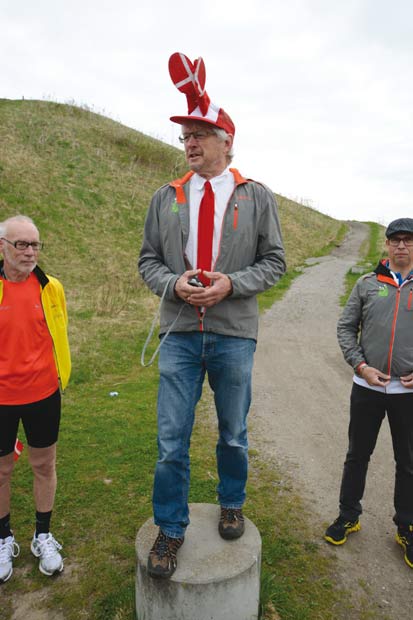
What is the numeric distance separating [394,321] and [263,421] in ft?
11.1

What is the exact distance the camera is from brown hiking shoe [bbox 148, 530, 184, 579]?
A: 2.75m

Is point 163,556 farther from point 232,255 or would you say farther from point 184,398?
point 232,255

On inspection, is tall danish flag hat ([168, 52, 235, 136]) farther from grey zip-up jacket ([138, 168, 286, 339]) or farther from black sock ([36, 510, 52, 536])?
black sock ([36, 510, 52, 536])

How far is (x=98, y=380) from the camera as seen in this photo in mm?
8023

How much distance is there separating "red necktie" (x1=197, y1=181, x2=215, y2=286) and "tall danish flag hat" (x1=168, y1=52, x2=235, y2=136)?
384 millimetres

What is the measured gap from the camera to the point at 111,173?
81.7 ft

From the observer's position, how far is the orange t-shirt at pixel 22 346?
3271mm

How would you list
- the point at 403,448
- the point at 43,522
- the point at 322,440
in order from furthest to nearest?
the point at 322,440 → the point at 403,448 → the point at 43,522

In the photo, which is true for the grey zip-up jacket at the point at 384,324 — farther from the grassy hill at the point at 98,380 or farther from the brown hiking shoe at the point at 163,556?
the brown hiking shoe at the point at 163,556

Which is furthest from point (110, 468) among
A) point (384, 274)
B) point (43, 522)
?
point (384, 274)

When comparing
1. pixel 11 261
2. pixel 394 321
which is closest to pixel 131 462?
pixel 11 261

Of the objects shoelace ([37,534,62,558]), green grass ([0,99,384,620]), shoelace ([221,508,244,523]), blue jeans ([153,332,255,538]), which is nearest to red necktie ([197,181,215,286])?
blue jeans ([153,332,255,538])

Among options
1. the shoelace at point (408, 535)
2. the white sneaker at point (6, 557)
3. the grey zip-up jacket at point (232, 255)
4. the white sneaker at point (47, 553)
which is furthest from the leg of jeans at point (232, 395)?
the white sneaker at point (6, 557)

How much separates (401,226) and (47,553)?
348 cm
